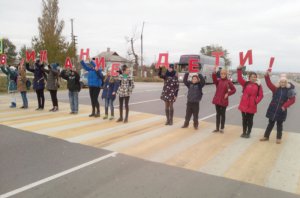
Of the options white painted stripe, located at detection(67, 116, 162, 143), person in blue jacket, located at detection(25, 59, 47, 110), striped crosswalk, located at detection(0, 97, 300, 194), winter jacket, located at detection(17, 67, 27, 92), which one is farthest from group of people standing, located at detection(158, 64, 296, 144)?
winter jacket, located at detection(17, 67, 27, 92)

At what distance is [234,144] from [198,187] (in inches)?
109

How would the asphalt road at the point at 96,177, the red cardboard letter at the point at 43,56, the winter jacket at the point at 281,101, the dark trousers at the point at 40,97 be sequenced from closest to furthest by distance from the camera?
the asphalt road at the point at 96,177
the winter jacket at the point at 281,101
the red cardboard letter at the point at 43,56
the dark trousers at the point at 40,97

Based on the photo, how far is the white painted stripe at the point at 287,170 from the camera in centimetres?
433

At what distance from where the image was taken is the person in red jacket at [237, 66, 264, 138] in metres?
7.06

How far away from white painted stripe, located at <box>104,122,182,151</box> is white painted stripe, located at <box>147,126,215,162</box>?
2.60 ft

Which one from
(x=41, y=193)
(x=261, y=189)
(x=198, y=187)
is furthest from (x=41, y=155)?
(x=261, y=189)

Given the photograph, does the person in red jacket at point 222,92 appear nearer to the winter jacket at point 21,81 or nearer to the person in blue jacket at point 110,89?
the person in blue jacket at point 110,89

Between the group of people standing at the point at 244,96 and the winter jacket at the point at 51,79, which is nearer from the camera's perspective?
the group of people standing at the point at 244,96

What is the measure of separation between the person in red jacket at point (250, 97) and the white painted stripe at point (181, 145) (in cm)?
105

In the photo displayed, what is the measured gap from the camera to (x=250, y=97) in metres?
7.11

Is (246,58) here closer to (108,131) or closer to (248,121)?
(248,121)

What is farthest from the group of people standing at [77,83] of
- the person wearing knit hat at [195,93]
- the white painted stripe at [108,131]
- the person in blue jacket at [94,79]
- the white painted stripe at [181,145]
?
the white painted stripe at [181,145]

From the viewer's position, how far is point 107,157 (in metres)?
5.34

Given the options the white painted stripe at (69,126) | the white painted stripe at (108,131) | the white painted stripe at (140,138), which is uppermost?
the white painted stripe at (69,126)
